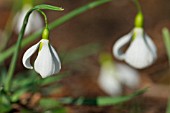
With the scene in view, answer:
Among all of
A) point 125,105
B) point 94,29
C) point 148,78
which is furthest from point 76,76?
point 94,29

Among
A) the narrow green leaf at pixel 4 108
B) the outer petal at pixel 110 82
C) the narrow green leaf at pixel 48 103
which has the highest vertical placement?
the narrow green leaf at pixel 4 108

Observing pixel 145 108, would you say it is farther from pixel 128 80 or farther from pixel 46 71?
pixel 46 71

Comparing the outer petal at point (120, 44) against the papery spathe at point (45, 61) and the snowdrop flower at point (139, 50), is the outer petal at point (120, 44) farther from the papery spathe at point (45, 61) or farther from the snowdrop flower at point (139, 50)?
the papery spathe at point (45, 61)

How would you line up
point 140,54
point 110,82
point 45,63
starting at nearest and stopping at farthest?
point 45,63, point 140,54, point 110,82

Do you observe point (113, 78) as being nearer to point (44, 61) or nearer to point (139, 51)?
point (139, 51)

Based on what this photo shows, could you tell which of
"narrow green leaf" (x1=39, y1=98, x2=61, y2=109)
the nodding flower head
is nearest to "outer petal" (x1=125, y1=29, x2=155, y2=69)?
the nodding flower head

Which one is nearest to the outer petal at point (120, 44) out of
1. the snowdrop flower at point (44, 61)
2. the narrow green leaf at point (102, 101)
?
the narrow green leaf at point (102, 101)

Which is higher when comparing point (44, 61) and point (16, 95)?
point (44, 61)

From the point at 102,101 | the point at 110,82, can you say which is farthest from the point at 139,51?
the point at 110,82
